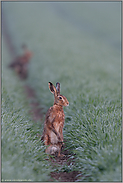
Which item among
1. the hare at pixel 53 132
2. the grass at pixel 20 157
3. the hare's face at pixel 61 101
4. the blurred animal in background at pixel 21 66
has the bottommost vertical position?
the grass at pixel 20 157

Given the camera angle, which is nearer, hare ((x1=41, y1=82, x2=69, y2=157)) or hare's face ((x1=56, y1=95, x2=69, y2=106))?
hare ((x1=41, y1=82, x2=69, y2=157))

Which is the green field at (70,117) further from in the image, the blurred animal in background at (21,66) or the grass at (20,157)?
the blurred animal in background at (21,66)

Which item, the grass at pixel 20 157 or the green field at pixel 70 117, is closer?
the grass at pixel 20 157

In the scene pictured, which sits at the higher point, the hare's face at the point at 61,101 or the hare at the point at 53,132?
the hare's face at the point at 61,101

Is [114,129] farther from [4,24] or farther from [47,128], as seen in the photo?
[4,24]

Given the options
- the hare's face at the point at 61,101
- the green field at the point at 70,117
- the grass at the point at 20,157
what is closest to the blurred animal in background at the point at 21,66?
the green field at the point at 70,117

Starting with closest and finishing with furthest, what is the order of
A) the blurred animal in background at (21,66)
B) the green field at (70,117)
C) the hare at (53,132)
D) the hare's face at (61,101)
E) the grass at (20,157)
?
the grass at (20,157) < the green field at (70,117) < the hare at (53,132) < the hare's face at (61,101) < the blurred animal in background at (21,66)

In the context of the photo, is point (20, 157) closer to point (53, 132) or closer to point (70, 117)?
point (53, 132)

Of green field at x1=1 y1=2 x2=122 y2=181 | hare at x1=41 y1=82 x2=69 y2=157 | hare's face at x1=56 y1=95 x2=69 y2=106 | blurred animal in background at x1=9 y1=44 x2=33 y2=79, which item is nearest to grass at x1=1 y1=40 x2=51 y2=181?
green field at x1=1 y1=2 x2=122 y2=181

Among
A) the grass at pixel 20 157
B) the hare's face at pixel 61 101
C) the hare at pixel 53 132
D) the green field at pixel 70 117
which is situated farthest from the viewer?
the hare's face at pixel 61 101

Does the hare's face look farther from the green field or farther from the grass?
the grass

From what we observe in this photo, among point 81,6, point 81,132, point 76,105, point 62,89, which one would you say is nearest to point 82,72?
point 62,89
